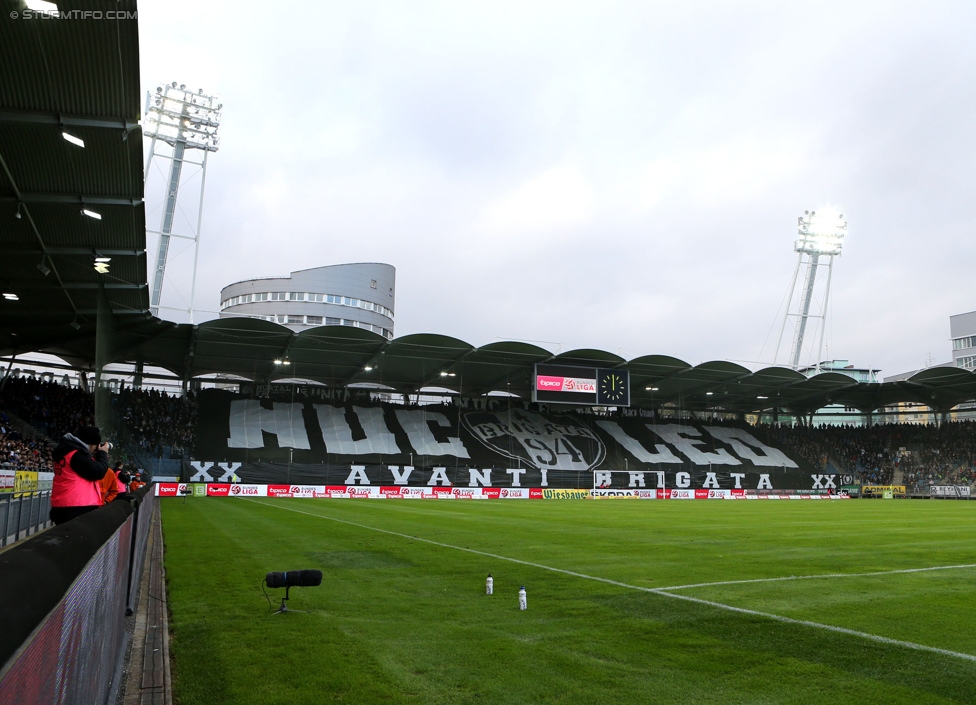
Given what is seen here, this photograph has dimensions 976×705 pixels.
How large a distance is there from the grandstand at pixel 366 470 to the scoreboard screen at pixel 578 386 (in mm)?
432

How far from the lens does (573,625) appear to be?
25.3 feet

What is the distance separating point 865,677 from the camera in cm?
576

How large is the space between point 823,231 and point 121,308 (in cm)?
6322

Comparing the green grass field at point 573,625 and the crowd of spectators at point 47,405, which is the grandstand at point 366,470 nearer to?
the green grass field at point 573,625

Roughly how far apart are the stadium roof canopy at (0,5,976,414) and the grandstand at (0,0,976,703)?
0.39ft

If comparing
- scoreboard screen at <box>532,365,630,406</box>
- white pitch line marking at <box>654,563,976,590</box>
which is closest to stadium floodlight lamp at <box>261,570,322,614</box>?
white pitch line marking at <box>654,563,976,590</box>

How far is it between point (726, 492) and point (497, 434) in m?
18.4

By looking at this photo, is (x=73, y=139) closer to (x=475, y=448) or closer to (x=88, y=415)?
(x=88, y=415)

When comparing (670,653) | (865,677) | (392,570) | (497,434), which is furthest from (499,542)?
(497,434)

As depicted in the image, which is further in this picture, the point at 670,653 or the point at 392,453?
the point at 392,453

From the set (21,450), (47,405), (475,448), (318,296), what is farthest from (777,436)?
(21,450)

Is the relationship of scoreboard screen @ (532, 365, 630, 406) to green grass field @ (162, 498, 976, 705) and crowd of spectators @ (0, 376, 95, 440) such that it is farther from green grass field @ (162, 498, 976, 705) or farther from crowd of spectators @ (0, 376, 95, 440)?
green grass field @ (162, 498, 976, 705)

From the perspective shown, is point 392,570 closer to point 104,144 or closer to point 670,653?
point 670,653

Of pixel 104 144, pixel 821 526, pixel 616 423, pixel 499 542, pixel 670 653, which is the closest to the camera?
pixel 670 653
